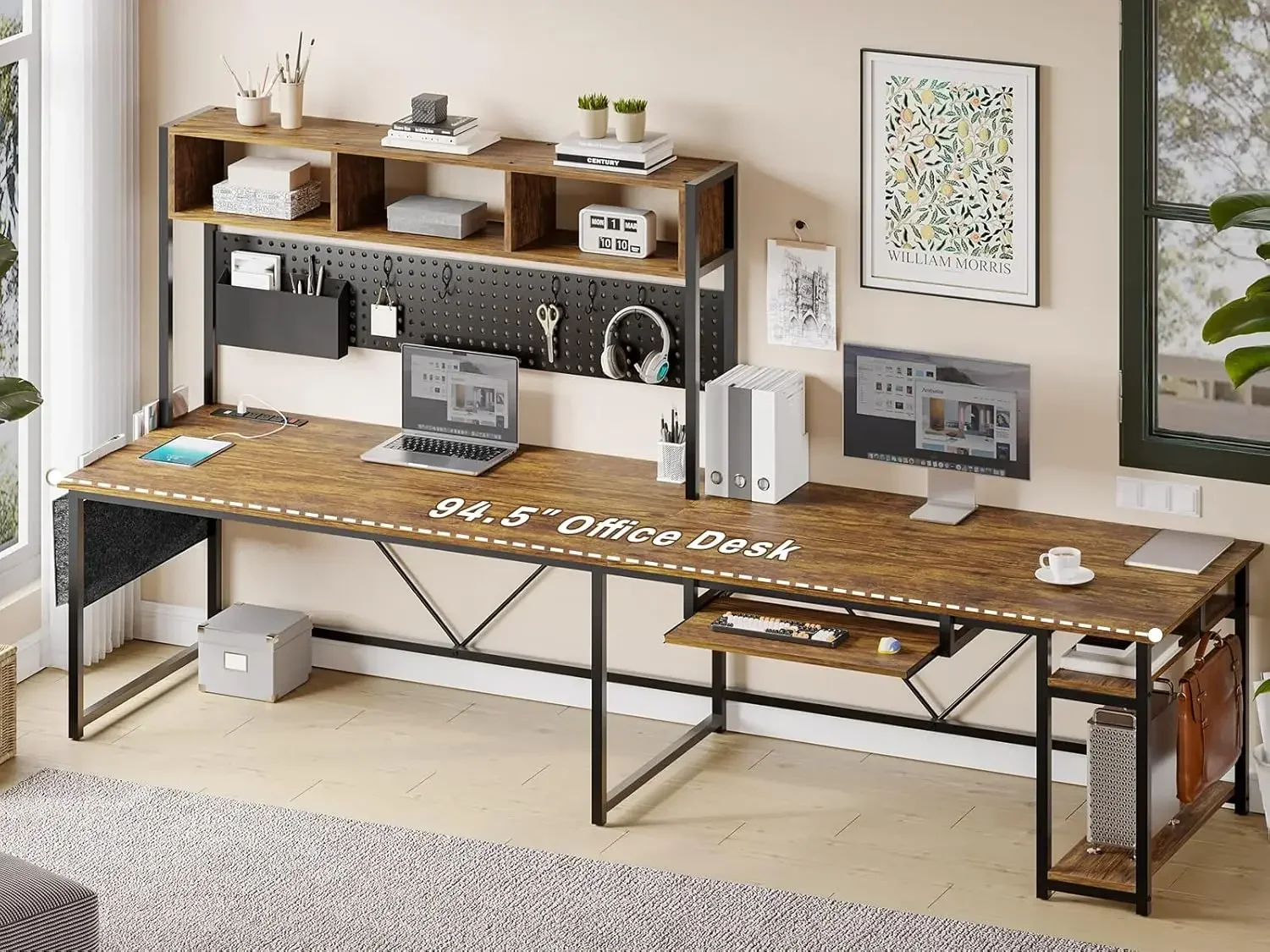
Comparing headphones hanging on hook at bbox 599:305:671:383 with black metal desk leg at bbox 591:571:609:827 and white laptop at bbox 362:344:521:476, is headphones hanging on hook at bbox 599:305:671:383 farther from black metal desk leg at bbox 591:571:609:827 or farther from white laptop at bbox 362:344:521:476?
black metal desk leg at bbox 591:571:609:827

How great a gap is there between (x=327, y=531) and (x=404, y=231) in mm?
843

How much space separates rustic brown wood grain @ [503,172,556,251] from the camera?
5680mm

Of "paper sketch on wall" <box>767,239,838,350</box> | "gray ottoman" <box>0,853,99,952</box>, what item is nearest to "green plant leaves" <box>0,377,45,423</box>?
"gray ottoman" <box>0,853,99,952</box>

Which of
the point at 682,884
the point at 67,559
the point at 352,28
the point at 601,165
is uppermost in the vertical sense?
the point at 352,28

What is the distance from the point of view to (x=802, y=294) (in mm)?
5754

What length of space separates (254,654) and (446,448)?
0.82 metres

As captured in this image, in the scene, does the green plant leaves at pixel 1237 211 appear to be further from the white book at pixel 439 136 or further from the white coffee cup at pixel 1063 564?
the white book at pixel 439 136

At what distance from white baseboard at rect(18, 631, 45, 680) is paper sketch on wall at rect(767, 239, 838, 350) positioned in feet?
7.64

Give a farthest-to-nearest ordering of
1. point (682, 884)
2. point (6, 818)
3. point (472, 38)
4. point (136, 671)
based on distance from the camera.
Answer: point (136, 671) → point (472, 38) → point (6, 818) → point (682, 884)

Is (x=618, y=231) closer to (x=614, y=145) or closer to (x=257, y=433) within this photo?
(x=614, y=145)

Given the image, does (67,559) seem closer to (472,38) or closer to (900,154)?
(472,38)

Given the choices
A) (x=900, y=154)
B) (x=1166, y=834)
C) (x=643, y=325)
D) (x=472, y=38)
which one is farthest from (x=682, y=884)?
(x=472, y=38)

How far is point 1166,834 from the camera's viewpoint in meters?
5.21

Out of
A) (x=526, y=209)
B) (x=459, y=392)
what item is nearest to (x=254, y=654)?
(x=459, y=392)
